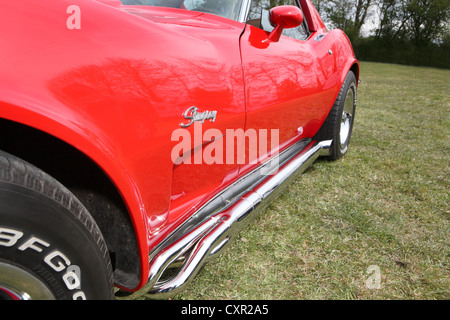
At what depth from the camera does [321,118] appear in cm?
263

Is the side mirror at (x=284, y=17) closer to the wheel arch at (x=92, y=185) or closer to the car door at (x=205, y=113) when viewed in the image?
the car door at (x=205, y=113)

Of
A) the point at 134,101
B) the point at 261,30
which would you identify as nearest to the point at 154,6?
the point at 261,30

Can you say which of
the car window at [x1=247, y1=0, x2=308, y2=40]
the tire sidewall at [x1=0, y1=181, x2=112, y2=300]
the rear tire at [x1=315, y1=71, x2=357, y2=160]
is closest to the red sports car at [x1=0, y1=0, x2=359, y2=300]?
the tire sidewall at [x1=0, y1=181, x2=112, y2=300]

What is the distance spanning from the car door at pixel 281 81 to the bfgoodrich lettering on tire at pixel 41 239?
0.88 meters

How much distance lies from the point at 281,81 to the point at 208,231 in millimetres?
891

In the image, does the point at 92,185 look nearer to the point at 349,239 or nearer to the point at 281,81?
the point at 281,81

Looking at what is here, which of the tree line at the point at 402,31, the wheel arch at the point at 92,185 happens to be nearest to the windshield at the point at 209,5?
the wheel arch at the point at 92,185

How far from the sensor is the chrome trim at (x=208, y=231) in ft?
3.76

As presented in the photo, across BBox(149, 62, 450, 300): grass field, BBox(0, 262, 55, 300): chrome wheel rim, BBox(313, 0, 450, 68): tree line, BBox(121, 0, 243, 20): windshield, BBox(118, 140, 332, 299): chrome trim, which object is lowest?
BBox(149, 62, 450, 300): grass field

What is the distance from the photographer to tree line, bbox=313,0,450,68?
24766mm

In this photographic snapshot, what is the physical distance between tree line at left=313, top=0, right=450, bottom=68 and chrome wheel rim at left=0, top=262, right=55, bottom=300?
2686 cm

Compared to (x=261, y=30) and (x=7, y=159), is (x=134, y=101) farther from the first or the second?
(x=261, y=30)

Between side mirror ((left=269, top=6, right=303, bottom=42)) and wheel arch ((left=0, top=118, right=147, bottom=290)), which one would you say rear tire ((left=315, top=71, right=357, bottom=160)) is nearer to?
side mirror ((left=269, top=6, right=303, bottom=42))

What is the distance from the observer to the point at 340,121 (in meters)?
2.87
